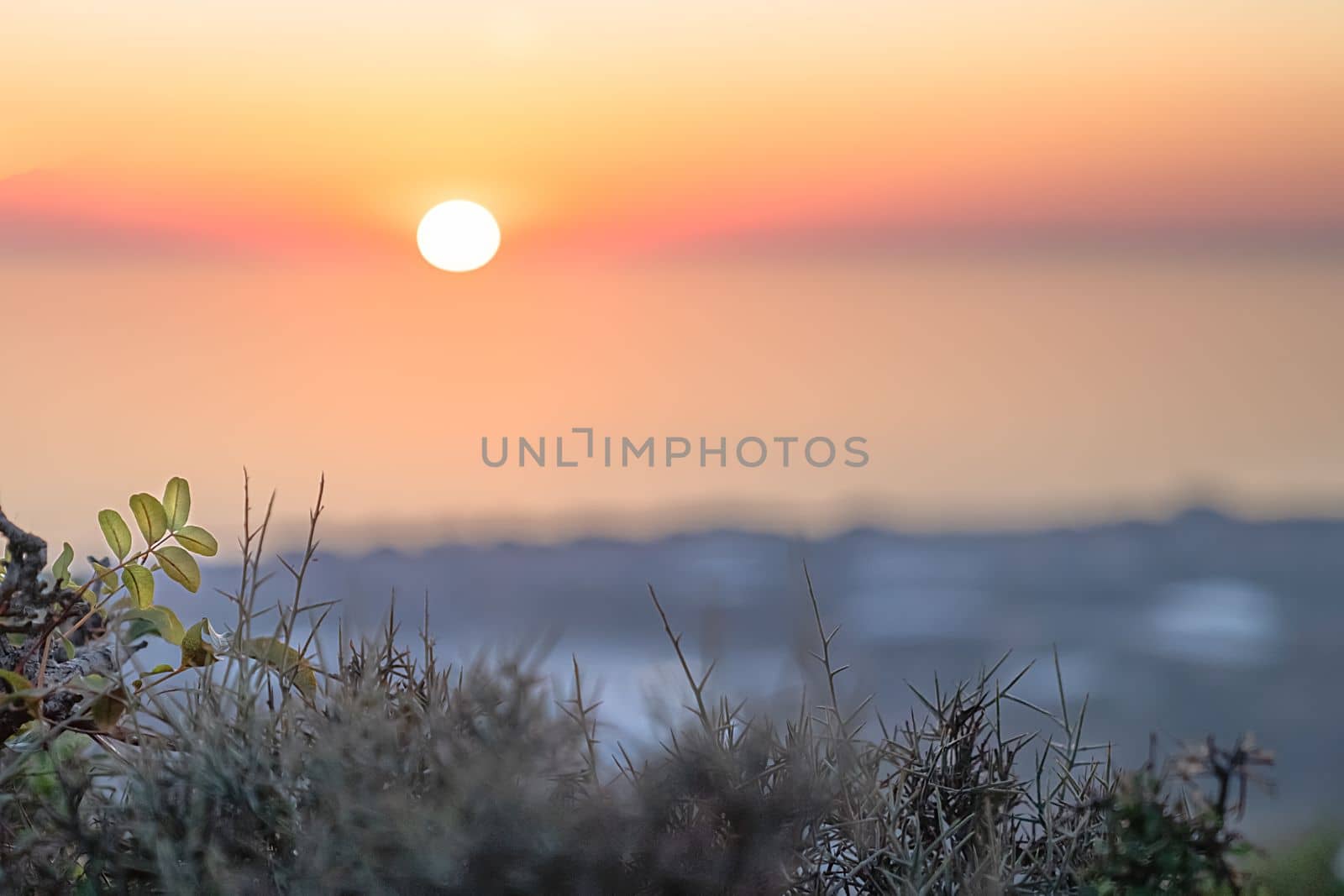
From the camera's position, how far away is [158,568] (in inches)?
78.7

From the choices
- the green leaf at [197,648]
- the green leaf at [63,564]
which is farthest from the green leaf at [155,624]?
the green leaf at [63,564]

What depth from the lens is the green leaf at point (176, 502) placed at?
1958 millimetres

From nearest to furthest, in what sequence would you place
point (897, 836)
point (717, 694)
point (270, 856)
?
point (270, 856), point (717, 694), point (897, 836)

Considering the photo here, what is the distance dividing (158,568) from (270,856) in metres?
0.87

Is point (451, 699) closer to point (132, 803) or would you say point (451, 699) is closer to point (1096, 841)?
point (132, 803)

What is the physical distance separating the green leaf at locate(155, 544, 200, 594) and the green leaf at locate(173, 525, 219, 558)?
0.02 m

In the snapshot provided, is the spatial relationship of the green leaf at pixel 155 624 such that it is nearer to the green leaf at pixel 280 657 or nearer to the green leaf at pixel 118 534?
the green leaf at pixel 118 534

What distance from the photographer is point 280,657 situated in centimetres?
150

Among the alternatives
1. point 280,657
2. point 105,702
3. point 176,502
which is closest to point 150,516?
point 176,502

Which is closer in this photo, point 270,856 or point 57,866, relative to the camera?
point 270,856

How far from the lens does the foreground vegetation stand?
→ 1197 millimetres

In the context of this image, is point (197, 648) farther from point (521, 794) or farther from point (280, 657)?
point (521, 794)

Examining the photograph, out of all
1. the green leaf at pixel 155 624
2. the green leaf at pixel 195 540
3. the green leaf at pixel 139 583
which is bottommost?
the green leaf at pixel 155 624

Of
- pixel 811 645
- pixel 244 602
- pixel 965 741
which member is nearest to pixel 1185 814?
pixel 965 741
